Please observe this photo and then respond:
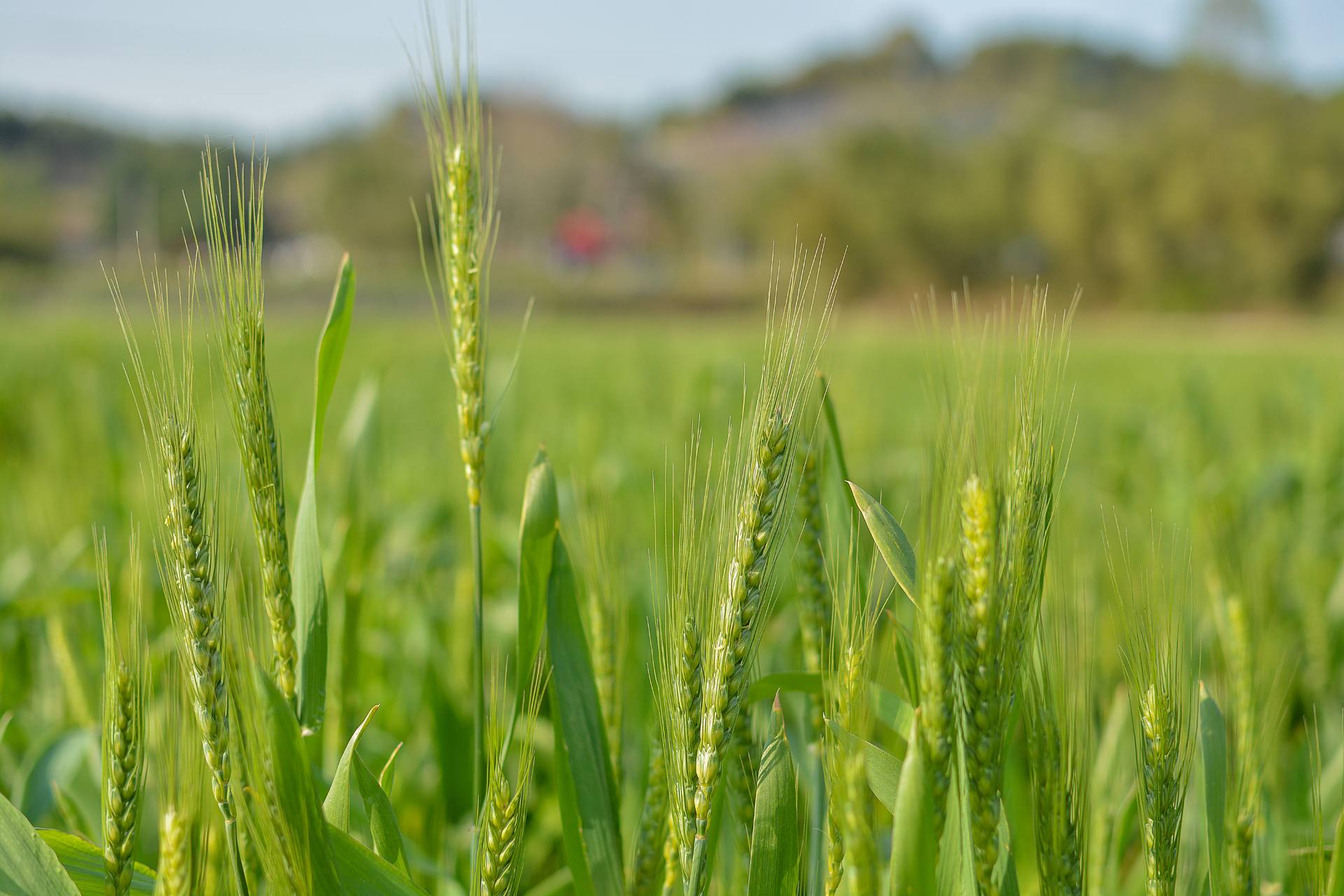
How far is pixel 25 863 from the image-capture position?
576 millimetres

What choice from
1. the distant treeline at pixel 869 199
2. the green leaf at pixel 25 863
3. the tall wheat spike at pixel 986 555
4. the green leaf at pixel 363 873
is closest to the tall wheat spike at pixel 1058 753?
the tall wheat spike at pixel 986 555

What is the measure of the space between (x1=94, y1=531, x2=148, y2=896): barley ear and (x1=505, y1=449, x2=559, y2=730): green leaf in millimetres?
251

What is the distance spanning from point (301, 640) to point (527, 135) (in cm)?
5463

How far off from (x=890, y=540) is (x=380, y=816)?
0.39 m

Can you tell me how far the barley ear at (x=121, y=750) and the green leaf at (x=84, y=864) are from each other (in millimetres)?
92

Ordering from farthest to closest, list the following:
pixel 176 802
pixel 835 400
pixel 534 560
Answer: pixel 835 400 → pixel 534 560 → pixel 176 802

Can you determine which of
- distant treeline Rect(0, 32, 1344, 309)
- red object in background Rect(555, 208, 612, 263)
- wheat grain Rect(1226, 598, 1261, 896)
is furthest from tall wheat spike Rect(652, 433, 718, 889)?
red object in background Rect(555, 208, 612, 263)

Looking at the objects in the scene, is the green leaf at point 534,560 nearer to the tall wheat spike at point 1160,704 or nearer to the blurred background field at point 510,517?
the blurred background field at point 510,517

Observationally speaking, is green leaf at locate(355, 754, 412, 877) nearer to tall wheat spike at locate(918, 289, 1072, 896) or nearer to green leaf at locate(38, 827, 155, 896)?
green leaf at locate(38, 827, 155, 896)

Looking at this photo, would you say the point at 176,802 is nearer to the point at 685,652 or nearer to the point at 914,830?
the point at 685,652

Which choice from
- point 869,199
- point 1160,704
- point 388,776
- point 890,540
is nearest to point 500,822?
point 388,776

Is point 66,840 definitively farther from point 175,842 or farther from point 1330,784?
point 1330,784

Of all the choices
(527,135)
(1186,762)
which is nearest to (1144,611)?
(1186,762)

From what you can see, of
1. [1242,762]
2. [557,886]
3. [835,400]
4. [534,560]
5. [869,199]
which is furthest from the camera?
[869,199]
